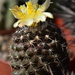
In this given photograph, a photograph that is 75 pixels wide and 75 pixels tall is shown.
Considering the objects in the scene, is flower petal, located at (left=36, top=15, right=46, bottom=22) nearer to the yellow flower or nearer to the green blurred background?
A: the yellow flower

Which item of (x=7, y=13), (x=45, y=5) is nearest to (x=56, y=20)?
(x=7, y=13)

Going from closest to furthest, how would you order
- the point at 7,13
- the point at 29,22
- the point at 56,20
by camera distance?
the point at 29,22 < the point at 7,13 < the point at 56,20

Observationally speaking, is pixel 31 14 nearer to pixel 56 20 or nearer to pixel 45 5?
pixel 45 5

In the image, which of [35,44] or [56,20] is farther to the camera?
[56,20]

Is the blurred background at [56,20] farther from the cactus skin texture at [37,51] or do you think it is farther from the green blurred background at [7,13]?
the cactus skin texture at [37,51]

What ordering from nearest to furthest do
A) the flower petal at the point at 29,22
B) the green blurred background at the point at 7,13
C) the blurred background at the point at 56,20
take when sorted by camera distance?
the flower petal at the point at 29,22
the blurred background at the point at 56,20
the green blurred background at the point at 7,13

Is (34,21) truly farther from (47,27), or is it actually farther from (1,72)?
(1,72)

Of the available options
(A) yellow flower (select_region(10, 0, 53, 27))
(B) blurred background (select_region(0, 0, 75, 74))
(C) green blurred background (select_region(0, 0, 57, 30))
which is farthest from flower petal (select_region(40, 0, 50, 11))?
(C) green blurred background (select_region(0, 0, 57, 30))

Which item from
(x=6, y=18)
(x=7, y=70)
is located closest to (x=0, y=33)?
(x=6, y=18)

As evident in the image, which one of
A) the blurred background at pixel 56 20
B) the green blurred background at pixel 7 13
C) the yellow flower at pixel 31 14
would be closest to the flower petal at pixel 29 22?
the yellow flower at pixel 31 14
